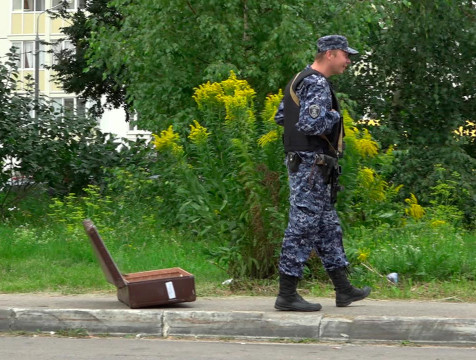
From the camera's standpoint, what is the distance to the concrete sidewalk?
23.0 feet

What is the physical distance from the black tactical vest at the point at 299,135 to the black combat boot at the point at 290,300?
95cm

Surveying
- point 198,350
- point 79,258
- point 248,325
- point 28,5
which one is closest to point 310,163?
point 248,325

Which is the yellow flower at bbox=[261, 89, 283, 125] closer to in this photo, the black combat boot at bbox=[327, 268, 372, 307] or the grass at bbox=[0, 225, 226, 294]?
the grass at bbox=[0, 225, 226, 294]

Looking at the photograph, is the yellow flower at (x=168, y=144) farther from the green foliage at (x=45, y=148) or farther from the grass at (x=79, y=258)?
the green foliage at (x=45, y=148)

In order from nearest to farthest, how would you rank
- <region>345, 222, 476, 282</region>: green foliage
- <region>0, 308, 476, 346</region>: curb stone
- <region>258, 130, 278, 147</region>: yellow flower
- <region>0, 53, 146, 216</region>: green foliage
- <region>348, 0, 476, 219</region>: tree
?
<region>0, 308, 476, 346</region>: curb stone → <region>258, 130, 278, 147</region>: yellow flower → <region>345, 222, 476, 282</region>: green foliage → <region>0, 53, 146, 216</region>: green foliage → <region>348, 0, 476, 219</region>: tree

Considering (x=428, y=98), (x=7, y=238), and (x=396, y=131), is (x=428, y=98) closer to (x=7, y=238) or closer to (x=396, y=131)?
(x=396, y=131)

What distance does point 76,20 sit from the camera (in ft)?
106

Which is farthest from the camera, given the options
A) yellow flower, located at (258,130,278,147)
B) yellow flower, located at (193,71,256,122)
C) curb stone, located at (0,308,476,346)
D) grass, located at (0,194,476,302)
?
yellow flower, located at (193,71,256,122)

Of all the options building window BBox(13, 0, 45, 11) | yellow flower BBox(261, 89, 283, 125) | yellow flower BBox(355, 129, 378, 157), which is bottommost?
yellow flower BBox(355, 129, 378, 157)

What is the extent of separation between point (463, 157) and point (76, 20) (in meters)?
14.8

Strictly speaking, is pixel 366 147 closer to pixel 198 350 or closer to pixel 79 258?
pixel 198 350

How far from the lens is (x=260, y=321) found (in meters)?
7.22

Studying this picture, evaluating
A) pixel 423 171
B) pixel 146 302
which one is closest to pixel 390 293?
pixel 146 302

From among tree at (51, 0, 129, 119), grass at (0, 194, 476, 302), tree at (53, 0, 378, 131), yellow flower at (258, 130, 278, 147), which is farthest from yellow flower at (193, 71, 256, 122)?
tree at (51, 0, 129, 119)
